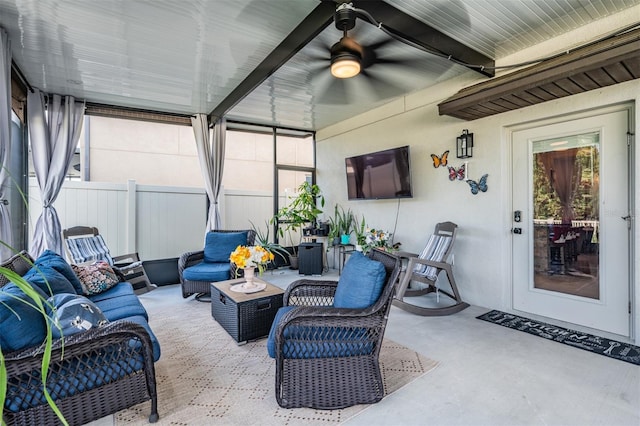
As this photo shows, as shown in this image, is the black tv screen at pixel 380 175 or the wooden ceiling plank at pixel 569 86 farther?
the black tv screen at pixel 380 175

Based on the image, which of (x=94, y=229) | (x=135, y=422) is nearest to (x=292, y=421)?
Answer: (x=135, y=422)

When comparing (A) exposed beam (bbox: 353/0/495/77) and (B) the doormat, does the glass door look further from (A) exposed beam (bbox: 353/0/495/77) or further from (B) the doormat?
(A) exposed beam (bbox: 353/0/495/77)

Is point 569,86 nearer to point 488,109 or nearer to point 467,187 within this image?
point 488,109

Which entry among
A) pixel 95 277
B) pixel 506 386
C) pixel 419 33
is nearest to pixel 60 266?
pixel 95 277

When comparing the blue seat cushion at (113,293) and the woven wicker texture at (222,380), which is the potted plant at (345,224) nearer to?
the woven wicker texture at (222,380)

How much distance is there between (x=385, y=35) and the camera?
297 cm

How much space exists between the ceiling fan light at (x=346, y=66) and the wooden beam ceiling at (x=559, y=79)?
137 centimetres

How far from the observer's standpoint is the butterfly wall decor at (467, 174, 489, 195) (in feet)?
12.3

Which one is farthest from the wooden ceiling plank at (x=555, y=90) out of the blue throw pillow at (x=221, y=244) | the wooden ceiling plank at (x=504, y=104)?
the blue throw pillow at (x=221, y=244)

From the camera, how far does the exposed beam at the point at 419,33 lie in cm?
254

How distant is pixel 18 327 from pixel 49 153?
11.9ft

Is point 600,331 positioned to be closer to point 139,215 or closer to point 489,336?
point 489,336

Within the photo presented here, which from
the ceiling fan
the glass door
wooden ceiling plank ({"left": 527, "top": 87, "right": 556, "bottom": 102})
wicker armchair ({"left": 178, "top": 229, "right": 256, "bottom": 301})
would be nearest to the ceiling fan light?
the ceiling fan

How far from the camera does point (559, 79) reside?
8.77ft
